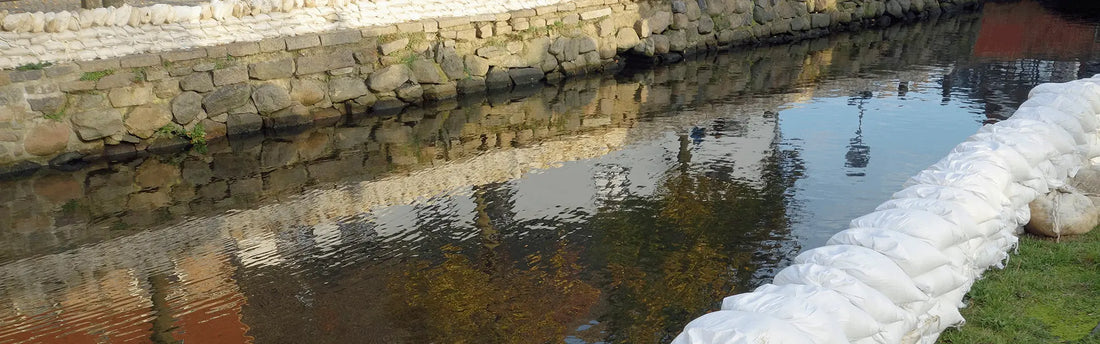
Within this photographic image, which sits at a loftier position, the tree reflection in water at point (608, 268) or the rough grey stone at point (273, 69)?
the rough grey stone at point (273, 69)

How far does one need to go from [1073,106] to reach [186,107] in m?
7.79

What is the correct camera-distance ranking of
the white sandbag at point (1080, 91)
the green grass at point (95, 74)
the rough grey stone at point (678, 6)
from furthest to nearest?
1. the rough grey stone at point (678, 6)
2. the green grass at point (95, 74)
3. the white sandbag at point (1080, 91)

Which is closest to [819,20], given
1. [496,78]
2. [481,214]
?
[496,78]

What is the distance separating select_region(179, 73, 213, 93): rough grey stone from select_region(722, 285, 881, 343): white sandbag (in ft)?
24.6

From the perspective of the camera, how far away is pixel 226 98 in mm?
9875

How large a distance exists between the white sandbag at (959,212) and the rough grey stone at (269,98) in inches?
281

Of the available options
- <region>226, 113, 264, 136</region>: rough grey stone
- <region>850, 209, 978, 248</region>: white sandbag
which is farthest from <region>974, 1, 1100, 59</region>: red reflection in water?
<region>850, 209, 978, 248</region>: white sandbag

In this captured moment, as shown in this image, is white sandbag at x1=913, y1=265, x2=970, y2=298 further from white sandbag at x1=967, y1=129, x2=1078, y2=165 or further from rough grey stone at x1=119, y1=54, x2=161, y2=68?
rough grey stone at x1=119, y1=54, x2=161, y2=68

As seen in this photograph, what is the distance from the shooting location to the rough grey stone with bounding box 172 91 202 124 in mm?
9609

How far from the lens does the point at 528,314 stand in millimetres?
4988

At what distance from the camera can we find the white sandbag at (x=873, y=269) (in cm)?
392

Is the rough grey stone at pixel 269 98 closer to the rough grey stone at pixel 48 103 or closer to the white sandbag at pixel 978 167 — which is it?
the rough grey stone at pixel 48 103

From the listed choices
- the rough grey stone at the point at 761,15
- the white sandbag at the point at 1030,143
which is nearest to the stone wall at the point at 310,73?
the rough grey stone at the point at 761,15

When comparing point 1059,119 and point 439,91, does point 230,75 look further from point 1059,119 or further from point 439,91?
point 1059,119
